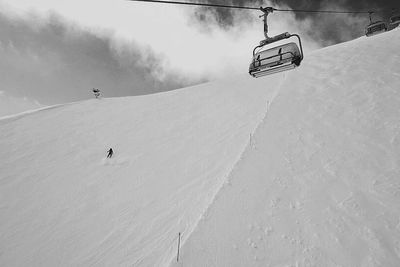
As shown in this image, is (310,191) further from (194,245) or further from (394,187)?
(194,245)

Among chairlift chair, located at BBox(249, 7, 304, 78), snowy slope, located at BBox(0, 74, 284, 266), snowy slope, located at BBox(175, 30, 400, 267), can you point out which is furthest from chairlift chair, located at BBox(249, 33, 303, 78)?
snowy slope, located at BBox(0, 74, 284, 266)

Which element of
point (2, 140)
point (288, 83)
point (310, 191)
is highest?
point (288, 83)

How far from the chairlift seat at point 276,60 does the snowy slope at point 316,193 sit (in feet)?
16.0

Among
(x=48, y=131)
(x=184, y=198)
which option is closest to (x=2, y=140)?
(x=48, y=131)

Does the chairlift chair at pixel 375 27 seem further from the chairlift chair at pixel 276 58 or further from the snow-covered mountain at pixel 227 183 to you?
the chairlift chair at pixel 276 58

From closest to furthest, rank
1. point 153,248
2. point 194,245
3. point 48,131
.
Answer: point 194,245, point 153,248, point 48,131

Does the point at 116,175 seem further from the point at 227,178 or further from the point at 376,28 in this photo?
the point at 376,28

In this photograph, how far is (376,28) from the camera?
71.5 feet

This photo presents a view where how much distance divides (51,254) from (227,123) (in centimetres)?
1319

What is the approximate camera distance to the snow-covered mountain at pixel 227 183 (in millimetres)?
7957

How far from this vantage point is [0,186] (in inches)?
567

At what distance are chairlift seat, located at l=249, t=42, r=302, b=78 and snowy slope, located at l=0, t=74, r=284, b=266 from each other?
5551mm

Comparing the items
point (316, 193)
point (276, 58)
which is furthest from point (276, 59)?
point (316, 193)

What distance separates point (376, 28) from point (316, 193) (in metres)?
20.3
